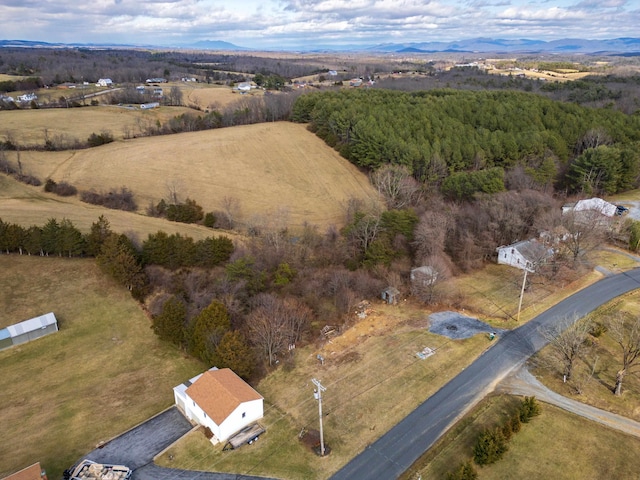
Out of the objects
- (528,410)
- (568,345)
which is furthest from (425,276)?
(528,410)

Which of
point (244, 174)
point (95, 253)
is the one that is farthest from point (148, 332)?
point (244, 174)

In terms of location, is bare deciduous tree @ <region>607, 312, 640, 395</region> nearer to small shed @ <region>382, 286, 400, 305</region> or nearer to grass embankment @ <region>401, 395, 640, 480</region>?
grass embankment @ <region>401, 395, 640, 480</region>

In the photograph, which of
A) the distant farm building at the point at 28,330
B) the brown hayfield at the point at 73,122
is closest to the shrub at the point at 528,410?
the distant farm building at the point at 28,330

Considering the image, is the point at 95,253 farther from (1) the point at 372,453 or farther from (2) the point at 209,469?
(1) the point at 372,453

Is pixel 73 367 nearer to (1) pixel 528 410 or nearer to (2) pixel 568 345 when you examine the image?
(1) pixel 528 410

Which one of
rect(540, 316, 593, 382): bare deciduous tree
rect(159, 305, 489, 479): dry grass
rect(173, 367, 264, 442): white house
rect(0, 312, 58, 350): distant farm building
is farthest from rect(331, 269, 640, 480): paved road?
rect(0, 312, 58, 350): distant farm building
